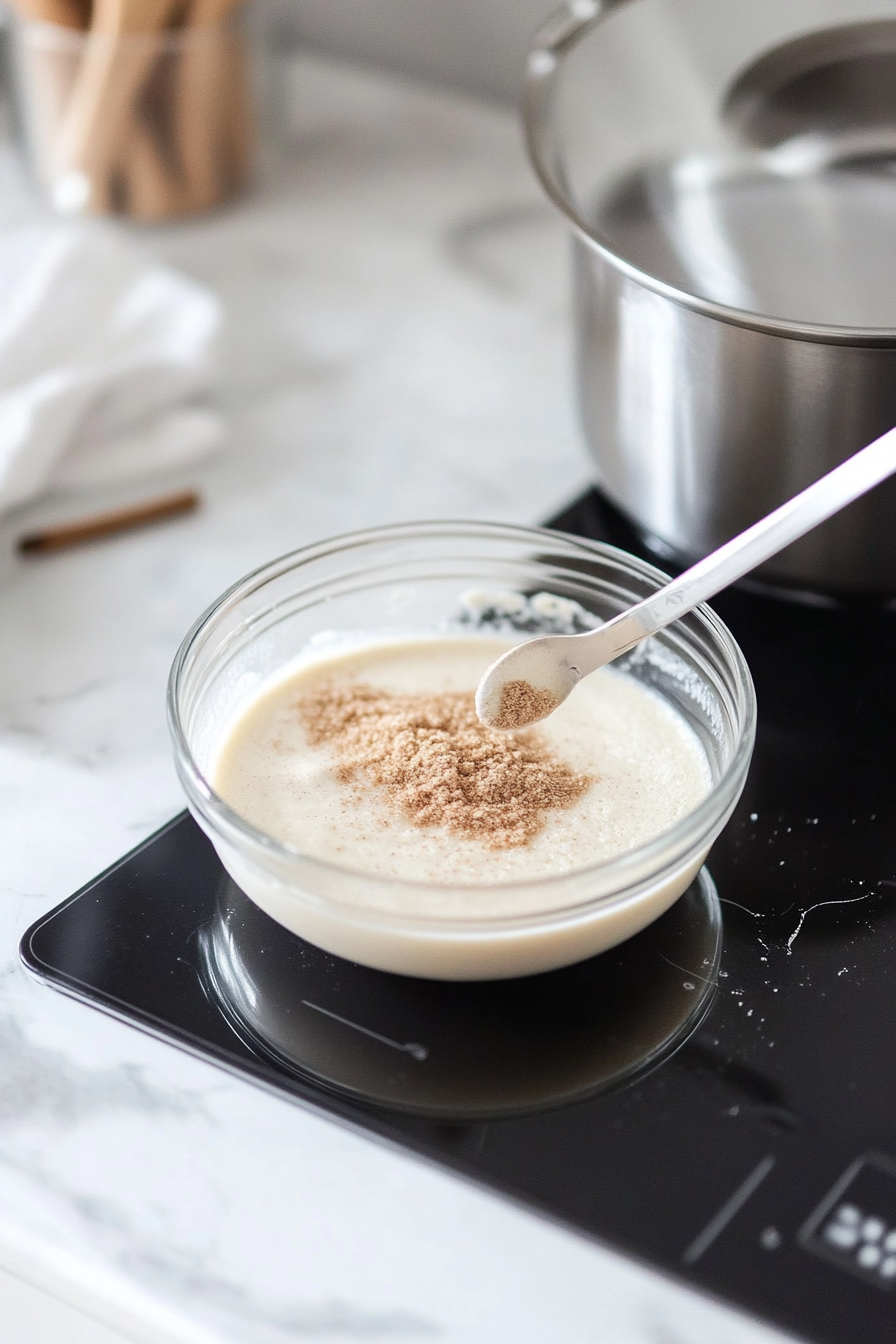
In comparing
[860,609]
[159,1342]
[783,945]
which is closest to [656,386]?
[860,609]

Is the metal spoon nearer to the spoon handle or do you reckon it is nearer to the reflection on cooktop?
the spoon handle

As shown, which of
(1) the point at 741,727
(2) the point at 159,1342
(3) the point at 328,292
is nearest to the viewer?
(2) the point at 159,1342

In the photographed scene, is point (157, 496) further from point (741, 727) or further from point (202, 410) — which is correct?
point (741, 727)

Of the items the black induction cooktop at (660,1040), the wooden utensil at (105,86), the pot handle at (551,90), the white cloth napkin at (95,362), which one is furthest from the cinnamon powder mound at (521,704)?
the wooden utensil at (105,86)

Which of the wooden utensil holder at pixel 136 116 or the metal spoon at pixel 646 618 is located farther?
the wooden utensil holder at pixel 136 116

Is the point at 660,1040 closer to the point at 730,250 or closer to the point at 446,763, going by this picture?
the point at 446,763

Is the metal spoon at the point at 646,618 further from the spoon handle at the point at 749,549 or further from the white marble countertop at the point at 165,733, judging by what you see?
the white marble countertop at the point at 165,733

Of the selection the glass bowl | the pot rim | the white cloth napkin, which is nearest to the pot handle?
the pot rim
